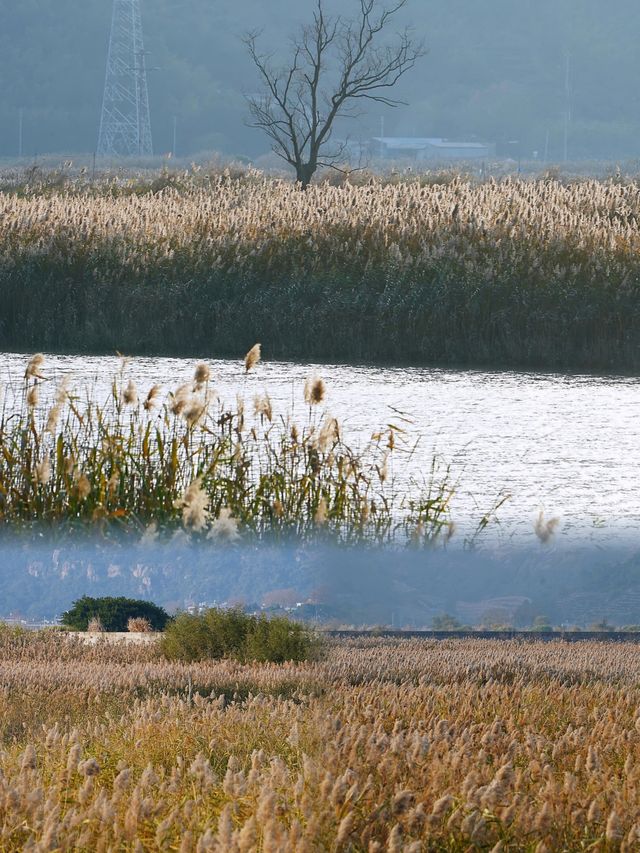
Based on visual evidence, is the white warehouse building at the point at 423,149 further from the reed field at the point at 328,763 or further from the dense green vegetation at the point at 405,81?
A: the reed field at the point at 328,763

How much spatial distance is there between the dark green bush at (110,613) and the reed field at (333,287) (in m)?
2.73

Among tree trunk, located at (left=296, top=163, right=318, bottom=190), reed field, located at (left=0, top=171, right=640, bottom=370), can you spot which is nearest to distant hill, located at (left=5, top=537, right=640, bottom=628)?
reed field, located at (left=0, top=171, right=640, bottom=370)

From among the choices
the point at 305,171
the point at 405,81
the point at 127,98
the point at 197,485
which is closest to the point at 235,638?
the point at 197,485

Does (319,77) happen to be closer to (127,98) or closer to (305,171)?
(305,171)

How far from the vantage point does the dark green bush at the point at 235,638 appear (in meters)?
6.98

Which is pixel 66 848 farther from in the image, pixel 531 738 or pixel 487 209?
pixel 487 209

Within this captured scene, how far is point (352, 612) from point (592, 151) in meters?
113

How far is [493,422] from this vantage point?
25.3 feet

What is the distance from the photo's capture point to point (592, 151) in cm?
11231

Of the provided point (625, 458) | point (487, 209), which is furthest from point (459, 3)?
point (625, 458)

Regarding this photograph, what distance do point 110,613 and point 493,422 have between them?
6.84 m

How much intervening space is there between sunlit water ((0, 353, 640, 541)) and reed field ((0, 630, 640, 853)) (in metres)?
0.82

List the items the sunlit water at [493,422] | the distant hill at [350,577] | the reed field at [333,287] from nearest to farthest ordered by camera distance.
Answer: the distant hill at [350,577], the sunlit water at [493,422], the reed field at [333,287]

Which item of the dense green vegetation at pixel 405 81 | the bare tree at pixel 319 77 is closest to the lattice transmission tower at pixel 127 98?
the dense green vegetation at pixel 405 81
